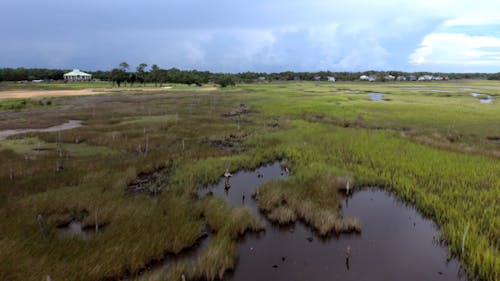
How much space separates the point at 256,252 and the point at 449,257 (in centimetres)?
645

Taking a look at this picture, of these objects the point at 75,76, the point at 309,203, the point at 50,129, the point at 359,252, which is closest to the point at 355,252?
the point at 359,252

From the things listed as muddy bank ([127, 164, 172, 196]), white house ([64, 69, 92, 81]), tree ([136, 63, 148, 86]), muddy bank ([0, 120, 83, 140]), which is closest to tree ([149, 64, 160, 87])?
tree ([136, 63, 148, 86])

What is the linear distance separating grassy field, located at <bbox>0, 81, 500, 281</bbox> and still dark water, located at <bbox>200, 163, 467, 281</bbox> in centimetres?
48

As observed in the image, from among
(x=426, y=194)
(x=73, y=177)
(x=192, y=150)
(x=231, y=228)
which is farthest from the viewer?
(x=192, y=150)

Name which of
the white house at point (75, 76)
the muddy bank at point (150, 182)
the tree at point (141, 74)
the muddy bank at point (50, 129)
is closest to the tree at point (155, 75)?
the tree at point (141, 74)

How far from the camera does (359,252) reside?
1016 cm

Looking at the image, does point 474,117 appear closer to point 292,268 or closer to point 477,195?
point 477,195

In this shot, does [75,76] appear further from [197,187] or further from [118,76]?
[197,187]

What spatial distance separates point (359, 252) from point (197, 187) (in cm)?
840

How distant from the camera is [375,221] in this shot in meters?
12.3

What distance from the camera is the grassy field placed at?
8844 millimetres

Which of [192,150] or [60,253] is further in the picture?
[192,150]

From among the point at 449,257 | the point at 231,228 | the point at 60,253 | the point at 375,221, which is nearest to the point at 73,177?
the point at 60,253

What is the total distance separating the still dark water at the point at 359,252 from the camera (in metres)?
9.12
